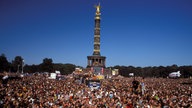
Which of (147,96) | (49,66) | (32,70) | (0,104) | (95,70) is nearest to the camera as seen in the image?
(0,104)

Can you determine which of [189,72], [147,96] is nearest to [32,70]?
[189,72]

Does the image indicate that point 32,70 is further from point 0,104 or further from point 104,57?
point 0,104

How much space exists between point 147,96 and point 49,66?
265 ft

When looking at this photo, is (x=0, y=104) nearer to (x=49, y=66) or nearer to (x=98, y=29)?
(x=98, y=29)

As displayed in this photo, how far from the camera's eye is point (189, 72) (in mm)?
99188

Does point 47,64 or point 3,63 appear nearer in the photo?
point 3,63

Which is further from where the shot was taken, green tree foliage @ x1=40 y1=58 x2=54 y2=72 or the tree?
green tree foliage @ x1=40 y1=58 x2=54 y2=72

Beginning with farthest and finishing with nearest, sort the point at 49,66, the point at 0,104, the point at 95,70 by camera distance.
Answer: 1. the point at 49,66
2. the point at 95,70
3. the point at 0,104

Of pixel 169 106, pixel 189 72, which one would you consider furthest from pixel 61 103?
pixel 189 72

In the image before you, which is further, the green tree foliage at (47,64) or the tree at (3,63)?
the green tree foliage at (47,64)

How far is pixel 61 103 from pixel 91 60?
55645 millimetres

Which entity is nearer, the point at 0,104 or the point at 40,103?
the point at 0,104

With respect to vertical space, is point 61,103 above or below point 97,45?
below

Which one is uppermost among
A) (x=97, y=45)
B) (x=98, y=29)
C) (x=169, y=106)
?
(x=98, y=29)
